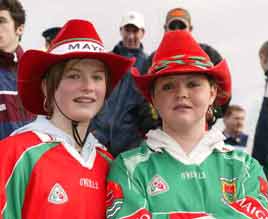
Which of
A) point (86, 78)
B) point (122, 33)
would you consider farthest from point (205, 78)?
point (122, 33)

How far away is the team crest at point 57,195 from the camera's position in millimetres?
3340

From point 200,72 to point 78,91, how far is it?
737 mm

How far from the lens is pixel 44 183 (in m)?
3.34

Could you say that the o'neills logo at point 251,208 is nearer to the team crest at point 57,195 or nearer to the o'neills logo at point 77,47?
the team crest at point 57,195

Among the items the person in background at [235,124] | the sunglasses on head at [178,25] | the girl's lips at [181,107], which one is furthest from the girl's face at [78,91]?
the person in background at [235,124]

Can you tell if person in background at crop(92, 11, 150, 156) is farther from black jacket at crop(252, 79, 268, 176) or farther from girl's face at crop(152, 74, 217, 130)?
girl's face at crop(152, 74, 217, 130)

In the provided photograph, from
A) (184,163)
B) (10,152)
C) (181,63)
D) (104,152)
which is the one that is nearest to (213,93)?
(181,63)

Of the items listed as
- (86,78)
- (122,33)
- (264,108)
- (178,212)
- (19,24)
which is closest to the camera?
(178,212)

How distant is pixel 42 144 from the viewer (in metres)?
3.49

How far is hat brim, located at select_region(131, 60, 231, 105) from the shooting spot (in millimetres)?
3752

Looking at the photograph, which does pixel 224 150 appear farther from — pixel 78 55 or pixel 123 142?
pixel 123 142

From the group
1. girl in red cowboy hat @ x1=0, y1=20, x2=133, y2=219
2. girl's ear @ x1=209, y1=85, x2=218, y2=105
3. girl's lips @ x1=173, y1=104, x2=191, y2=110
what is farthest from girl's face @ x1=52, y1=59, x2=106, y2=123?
girl's ear @ x1=209, y1=85, x2=218, y2=105

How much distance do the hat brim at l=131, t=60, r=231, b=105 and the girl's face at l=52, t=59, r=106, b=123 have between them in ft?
1.15

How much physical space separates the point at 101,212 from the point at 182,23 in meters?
2.82
